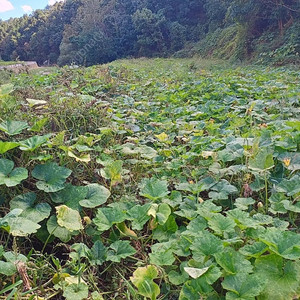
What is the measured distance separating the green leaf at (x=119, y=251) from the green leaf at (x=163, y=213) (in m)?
0.15

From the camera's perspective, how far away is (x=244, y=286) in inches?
30.5

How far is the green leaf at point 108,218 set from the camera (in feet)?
3.56

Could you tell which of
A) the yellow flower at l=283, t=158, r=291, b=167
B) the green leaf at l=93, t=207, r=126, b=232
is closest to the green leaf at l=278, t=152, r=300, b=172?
the yellow flower at l=283, t=158, r=291, b=167

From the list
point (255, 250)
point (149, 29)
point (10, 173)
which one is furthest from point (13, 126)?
point (149, 29)

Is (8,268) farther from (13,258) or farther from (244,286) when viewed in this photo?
(244,286)

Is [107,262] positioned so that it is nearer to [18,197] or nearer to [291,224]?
[18,197]

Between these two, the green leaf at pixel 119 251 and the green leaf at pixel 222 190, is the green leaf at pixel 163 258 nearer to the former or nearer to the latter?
the green leaf at pixel 119 251

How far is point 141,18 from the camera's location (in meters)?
20.6

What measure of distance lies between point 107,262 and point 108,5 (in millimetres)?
28222

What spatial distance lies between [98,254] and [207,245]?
392mm

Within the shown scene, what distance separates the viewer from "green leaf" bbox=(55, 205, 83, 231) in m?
1.05

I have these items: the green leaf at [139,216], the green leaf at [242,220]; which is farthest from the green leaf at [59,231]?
the green leaf at [242,220]

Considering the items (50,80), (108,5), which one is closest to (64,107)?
(50,80)

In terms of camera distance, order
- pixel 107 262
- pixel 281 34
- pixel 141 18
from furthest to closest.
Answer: pixel 141 18 → pixel 281 34 → pixel 107 262
